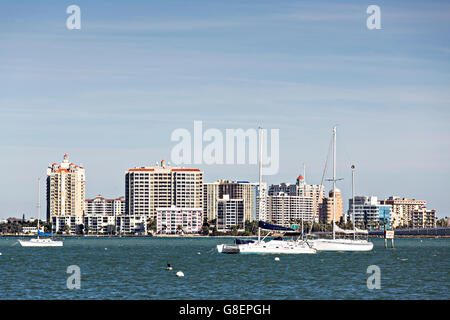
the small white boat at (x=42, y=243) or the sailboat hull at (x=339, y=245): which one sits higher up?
the sailboat hull at (x=339, y=245)

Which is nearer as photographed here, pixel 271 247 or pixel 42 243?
pixel 271 247

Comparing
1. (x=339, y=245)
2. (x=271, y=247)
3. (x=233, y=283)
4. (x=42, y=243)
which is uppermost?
(x=271, y=247)

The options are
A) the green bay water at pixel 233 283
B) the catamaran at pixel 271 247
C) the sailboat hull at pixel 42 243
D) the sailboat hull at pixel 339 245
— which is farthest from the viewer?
the sailboat hull at pixel 42 243

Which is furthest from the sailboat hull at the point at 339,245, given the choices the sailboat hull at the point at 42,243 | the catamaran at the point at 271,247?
the sailboat hull at the point at 42,243

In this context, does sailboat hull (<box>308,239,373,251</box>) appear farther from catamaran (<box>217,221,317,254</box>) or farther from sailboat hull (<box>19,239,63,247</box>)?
sailboat hull (<box>19,239,63,247</box>)

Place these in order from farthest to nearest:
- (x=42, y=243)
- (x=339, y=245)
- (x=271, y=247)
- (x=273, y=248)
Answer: (x=42, y=243), (x=339, y=245), (x=273, y=248), (x=271, y=247)

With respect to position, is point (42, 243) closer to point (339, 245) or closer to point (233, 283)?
point (339, 245)

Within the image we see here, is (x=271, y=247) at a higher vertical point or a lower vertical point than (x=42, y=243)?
higher

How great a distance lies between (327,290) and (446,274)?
25584 mm

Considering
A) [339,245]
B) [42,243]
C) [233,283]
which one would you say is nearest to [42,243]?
[42,243]

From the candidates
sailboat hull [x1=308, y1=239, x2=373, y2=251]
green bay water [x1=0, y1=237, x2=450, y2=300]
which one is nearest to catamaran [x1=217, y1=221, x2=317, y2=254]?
sailboat hull [x1=308, y1=239, x2=373, y2=251]

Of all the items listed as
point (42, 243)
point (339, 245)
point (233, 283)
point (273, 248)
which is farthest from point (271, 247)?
point (42, 243)

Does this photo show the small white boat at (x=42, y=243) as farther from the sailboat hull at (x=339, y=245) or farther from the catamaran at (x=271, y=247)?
the sailboat hull at (x=339, y=245)

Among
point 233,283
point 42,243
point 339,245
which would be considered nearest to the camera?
point 233,283
